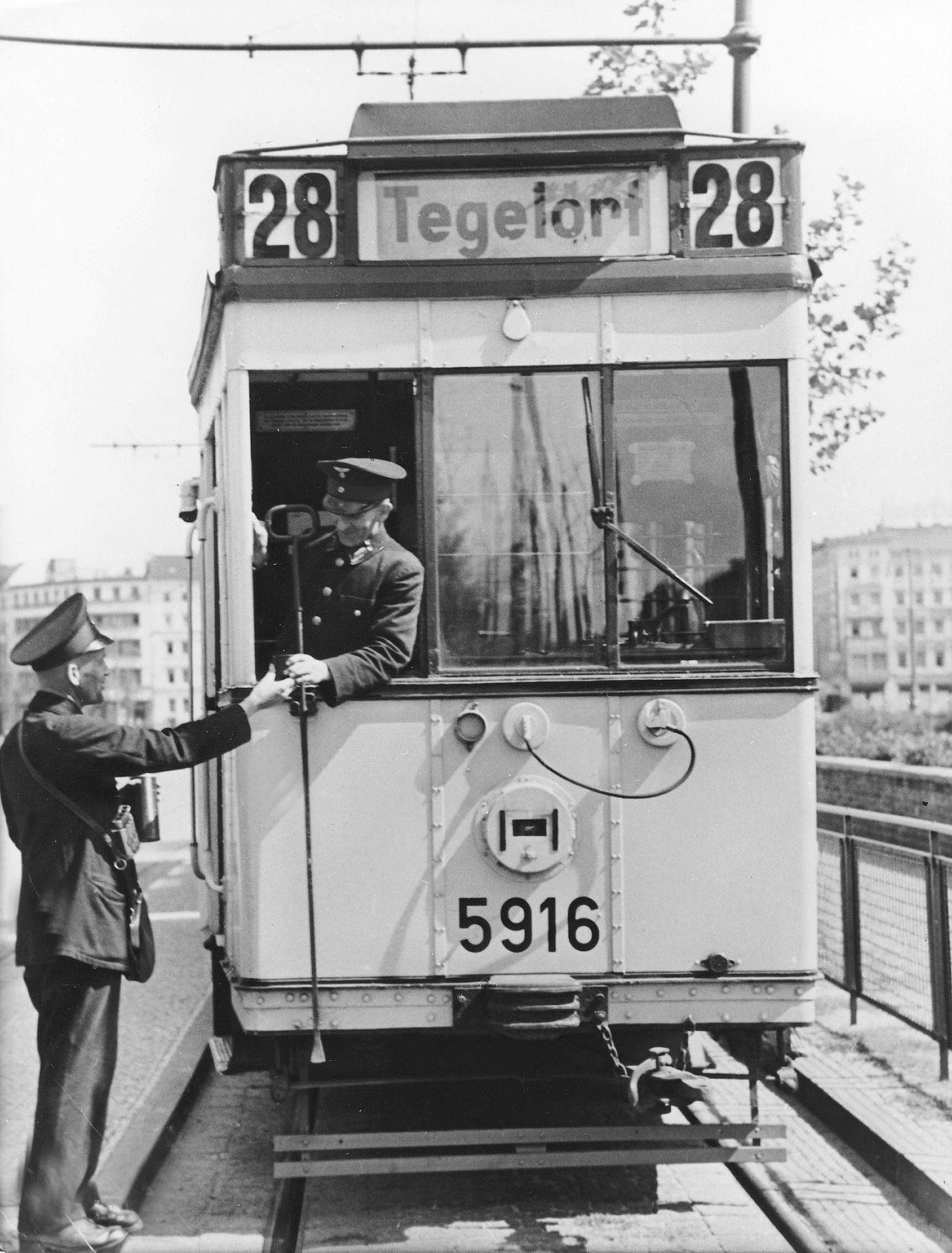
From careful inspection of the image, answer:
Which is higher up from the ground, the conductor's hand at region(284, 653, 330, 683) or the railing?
the conductor's hand at region(284, 653, 330, 683)

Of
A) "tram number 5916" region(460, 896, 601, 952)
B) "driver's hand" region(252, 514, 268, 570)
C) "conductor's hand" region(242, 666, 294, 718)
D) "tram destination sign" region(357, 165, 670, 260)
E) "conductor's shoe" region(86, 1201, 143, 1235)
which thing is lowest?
"conductor's shoe" region(86, 1201, 143, 1235)

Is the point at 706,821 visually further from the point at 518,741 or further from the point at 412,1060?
the point at 412,1060

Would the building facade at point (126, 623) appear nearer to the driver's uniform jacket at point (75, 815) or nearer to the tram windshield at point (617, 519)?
the driver's uniform jacket at point (75, 815)

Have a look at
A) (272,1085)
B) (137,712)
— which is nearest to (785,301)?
(272,1085)

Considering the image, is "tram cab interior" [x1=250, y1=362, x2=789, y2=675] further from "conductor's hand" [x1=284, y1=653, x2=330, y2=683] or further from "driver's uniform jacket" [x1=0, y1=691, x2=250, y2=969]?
"driver's uniform jacket" [x1=0, y1=691, x2=250, y2=969]

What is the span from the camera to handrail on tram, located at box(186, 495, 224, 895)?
6.19 meters

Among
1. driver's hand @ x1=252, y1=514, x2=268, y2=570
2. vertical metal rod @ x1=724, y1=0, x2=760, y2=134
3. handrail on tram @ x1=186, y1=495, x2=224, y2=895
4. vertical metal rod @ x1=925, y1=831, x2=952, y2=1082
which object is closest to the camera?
driver's hand @ x1=252, y1=514, x2=268, y2=570

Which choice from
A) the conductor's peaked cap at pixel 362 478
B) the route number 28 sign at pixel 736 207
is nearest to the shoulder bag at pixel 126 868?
the conductor's peaked cap at pixel 362 478

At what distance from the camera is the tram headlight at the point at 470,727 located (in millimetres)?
4977

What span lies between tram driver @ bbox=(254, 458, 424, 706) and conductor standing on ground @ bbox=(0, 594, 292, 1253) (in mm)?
226

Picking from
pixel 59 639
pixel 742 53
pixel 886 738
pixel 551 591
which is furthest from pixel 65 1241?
pixel 886 738

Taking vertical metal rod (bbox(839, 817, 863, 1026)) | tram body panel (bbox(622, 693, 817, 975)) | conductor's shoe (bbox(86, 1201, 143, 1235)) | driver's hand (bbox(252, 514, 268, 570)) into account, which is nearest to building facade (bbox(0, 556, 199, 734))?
driver's hand (bbox(252, 514, 268, 570))

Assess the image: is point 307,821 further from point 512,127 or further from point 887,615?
point 887,615

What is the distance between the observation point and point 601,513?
499cm
